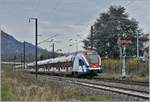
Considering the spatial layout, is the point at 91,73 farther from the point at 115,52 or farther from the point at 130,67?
the point at 115,52

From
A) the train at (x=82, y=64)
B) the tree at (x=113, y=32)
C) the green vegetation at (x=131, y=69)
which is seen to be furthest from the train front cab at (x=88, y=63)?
the tree at (x=113, y=32)

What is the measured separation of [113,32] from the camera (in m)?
99.9

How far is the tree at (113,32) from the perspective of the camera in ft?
321

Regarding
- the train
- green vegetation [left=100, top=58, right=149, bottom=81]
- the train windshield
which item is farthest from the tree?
the train windshield

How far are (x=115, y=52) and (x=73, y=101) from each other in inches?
3202

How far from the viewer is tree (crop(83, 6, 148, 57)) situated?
321 ft

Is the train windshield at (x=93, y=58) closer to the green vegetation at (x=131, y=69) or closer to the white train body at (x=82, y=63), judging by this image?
the white train body at (x=82, y=63)

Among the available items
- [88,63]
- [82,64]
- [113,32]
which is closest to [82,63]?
[82,64]

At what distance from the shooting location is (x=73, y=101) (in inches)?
627

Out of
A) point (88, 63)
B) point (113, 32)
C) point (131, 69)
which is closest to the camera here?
point (88, 63)

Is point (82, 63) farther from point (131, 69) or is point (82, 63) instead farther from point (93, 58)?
point (131, 69)

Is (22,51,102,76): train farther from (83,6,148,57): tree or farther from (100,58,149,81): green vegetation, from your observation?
(83,6,148,57): tree

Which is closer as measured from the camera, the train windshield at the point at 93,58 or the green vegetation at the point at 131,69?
the train windshield at the point at 93,58

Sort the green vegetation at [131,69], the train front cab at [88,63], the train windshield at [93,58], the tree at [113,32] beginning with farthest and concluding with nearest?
1. the tree at [113,32]
2. the green vegetation at [131,69]
3. the train windshield at [93,58]
4. the train front cab at [88,63]
